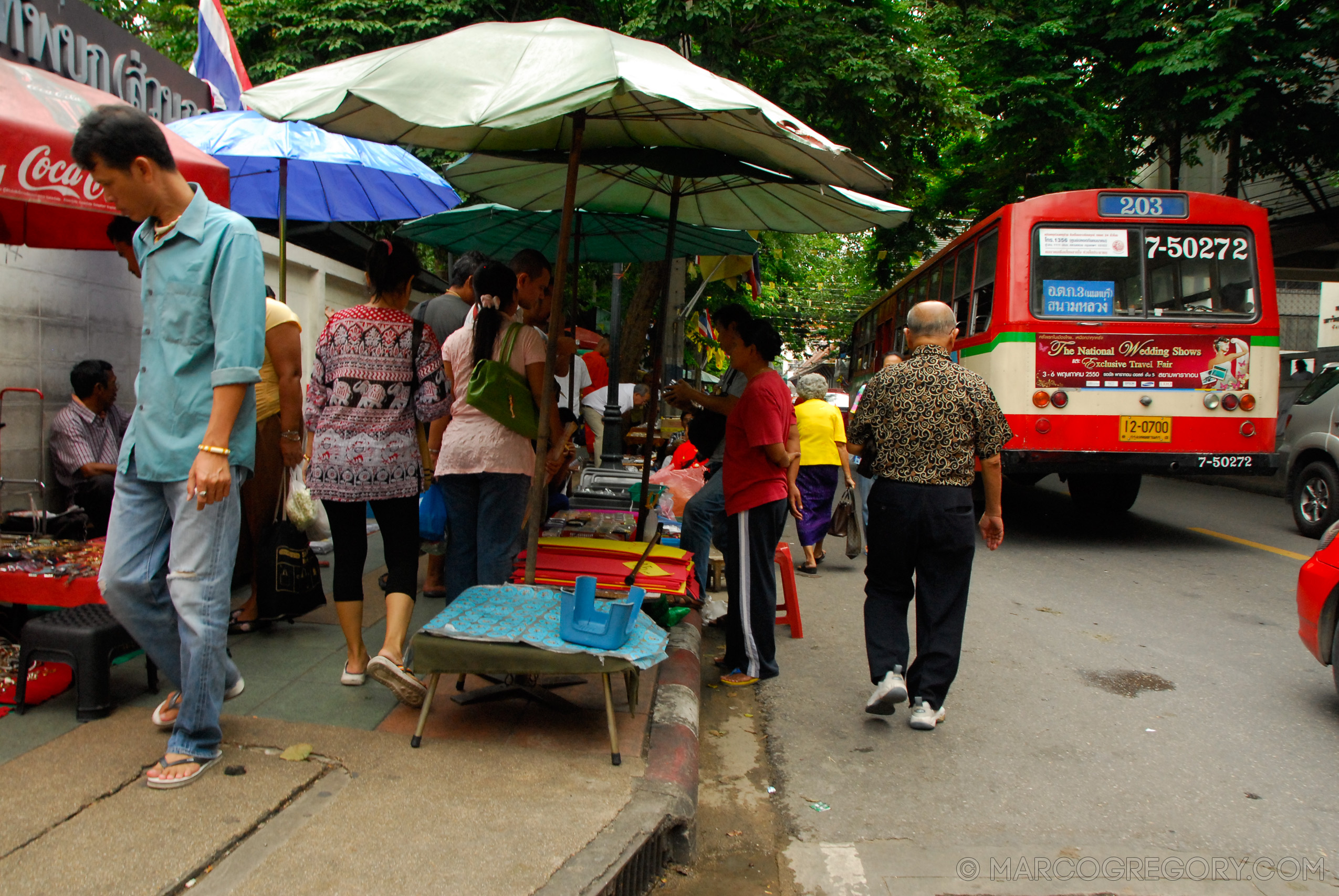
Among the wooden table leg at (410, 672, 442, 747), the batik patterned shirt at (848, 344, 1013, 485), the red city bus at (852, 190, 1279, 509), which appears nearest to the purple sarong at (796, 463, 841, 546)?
the red city bus at (852, 190, 1279, 509)

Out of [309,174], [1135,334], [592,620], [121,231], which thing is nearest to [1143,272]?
[1135,334]

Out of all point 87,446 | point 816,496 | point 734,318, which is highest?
point 734,318

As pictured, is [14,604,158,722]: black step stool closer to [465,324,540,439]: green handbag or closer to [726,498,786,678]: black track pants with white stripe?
[465,324,540,439]: green handbag

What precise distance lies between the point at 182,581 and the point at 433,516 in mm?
2484

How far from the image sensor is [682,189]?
524 centimetres

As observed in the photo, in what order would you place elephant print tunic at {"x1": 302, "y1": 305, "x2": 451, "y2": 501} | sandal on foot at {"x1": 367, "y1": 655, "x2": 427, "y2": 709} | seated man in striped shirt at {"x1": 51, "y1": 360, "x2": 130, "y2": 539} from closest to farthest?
sandal on foot at {"x1": 367, "y1": 655, "x2": 427, "y2": 709} → elephant print tunic at {"x1": 302, "y1": 305, "x2": 451, "y2": 501} → seated man in striped shirt at {"x1": 51, "y1": 360, "x2": 130, "y2": 539}

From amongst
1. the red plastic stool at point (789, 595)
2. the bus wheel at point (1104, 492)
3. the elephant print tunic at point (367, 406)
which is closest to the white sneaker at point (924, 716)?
the red plastic stool at point (789, 595)

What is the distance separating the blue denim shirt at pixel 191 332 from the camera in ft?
9.17

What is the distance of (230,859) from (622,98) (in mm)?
2771

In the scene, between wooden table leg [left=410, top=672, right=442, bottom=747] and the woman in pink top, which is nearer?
wooden table leg [left=410, top=672, right=442, bottom=747]

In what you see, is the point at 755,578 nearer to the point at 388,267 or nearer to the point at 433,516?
the point at 433,516

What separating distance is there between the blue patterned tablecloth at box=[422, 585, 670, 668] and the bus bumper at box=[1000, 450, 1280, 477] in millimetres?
5670

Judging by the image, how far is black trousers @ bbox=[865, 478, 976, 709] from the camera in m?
3.97

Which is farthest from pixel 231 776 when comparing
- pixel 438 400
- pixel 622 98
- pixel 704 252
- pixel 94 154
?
pixel 704 252
